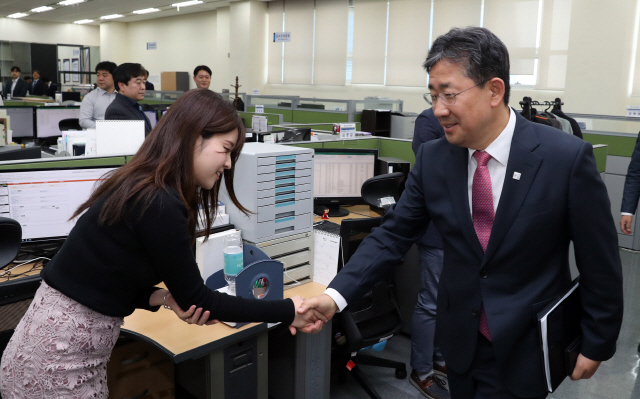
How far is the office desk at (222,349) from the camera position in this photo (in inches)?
65.4

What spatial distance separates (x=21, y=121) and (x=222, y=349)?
4991mm

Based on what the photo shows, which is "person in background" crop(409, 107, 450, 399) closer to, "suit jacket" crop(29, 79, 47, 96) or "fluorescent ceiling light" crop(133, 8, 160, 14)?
"suit jacket" crop(29, 79, 47, 96)

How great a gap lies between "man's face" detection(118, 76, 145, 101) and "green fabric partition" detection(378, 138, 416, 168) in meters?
1.92

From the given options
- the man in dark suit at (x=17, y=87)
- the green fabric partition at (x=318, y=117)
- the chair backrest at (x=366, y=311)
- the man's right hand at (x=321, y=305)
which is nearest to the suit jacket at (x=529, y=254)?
the man's right hand at (x=321, y=305)

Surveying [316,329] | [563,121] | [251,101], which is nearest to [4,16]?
[251,101]

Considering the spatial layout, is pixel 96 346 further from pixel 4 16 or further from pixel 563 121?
pixel 4 16

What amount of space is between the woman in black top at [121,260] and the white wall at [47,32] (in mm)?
16206

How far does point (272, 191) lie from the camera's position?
2018 mm

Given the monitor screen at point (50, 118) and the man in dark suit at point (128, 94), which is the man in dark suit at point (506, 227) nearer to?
the man in dark suit at point (128, 94)

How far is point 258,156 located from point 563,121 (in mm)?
3309

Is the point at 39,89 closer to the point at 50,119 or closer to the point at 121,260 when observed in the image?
the point at 50,119

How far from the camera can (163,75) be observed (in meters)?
13.0

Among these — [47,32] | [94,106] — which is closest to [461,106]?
[94,106]

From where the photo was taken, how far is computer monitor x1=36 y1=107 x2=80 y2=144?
18.8ft
